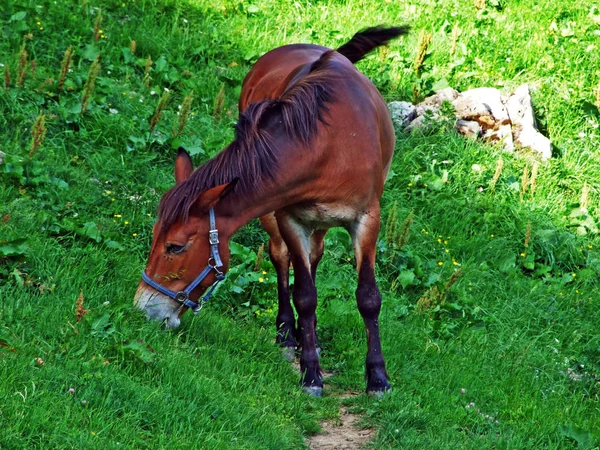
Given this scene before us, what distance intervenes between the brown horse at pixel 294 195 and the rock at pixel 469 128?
13.2 feet

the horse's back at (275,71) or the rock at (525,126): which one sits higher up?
the horse's back at (275,71)

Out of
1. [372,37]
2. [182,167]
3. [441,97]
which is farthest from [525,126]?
[182,167]

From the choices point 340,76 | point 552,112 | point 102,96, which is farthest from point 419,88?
point 340,76

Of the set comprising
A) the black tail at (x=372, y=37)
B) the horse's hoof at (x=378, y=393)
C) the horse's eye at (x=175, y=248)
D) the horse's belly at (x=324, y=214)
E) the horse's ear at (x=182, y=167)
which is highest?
the black tail at (x=372, y=37)

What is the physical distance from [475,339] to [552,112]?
4.48 m

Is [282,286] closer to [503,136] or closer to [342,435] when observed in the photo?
[342,435]

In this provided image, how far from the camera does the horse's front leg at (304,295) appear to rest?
18.8 feet

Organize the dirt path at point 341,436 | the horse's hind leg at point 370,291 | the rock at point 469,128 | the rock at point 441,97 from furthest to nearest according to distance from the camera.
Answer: the rock at point 441,97, the rock at point 469,128, the horse's hind leg at point 370,291, the dirt path at point 341,436

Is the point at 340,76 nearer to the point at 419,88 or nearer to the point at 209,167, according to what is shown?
the point at 209,167

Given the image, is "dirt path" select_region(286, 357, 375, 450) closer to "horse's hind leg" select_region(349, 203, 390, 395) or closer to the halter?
"horse's hind leg" select_region(349, 203, 390, 395)

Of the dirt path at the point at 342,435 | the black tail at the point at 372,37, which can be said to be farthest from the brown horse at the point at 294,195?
the black tail at the point at 372,37

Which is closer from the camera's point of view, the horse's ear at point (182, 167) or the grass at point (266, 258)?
the grass at point (266, 258)

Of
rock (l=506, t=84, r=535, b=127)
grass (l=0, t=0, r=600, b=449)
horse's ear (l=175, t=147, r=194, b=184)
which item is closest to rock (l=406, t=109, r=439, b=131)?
grass (l=0, t=0, r=600, b=449)

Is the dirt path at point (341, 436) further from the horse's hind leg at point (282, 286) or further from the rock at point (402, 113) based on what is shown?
the rock at point (402, 113)
